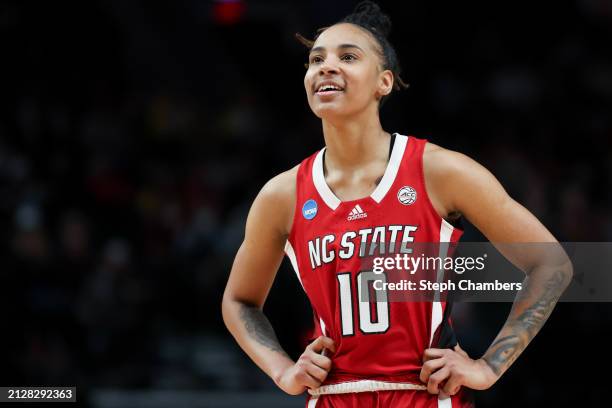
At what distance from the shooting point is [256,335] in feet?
14.5

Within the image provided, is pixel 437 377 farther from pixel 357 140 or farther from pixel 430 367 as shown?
pixel 357 140

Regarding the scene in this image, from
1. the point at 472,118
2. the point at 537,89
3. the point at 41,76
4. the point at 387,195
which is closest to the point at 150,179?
the point at 41,76

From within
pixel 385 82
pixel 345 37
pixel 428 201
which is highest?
pixel 345 37

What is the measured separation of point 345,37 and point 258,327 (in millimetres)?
1340

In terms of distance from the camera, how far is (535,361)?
737 cm

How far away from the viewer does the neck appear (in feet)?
14.0

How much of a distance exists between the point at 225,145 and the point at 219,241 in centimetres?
171

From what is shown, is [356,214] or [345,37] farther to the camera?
[345,37]

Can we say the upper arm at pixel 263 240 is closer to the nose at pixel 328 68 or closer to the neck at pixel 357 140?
the neck at pixel 357 140

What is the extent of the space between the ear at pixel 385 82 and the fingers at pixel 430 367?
1.25 meters

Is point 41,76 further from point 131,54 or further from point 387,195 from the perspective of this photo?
point 387,195

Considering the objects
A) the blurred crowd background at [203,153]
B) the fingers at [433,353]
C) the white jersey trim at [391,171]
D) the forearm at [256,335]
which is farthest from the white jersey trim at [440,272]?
the blurred crowd background at [203,153]

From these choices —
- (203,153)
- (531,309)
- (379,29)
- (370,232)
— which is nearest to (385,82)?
(379,29)

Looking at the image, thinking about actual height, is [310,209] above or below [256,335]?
above
